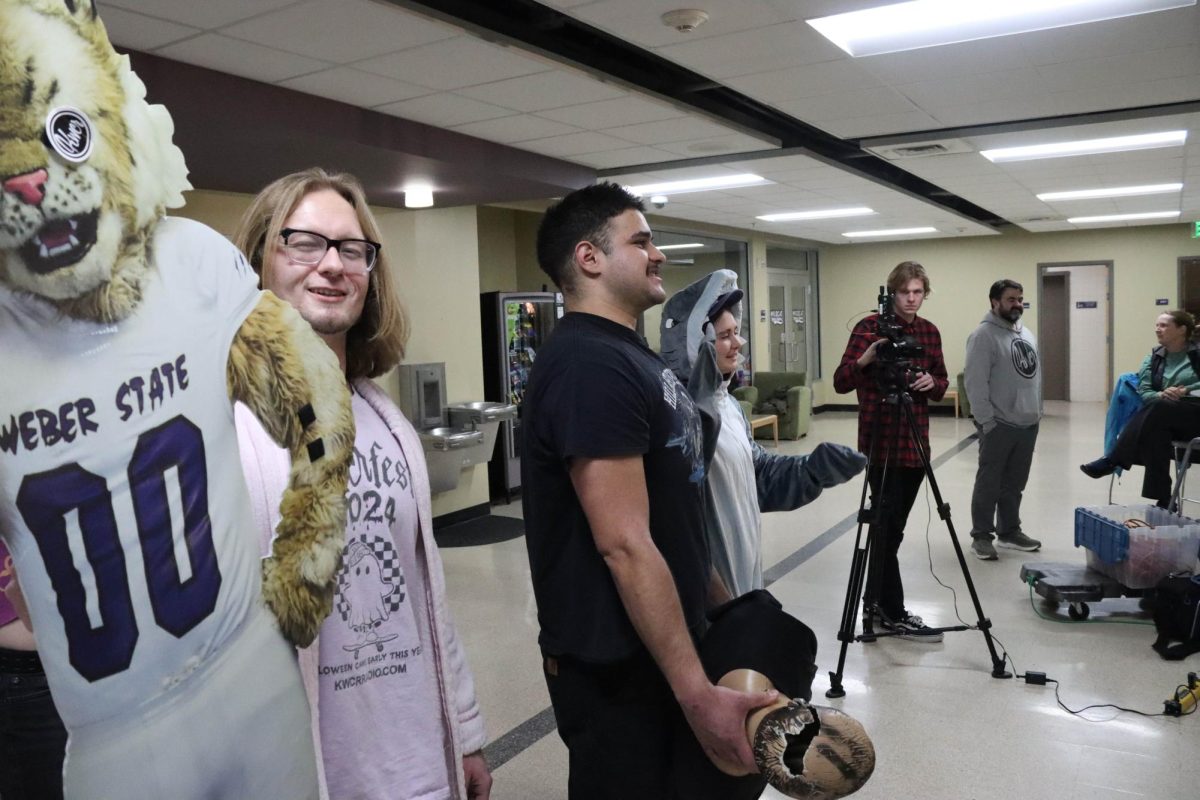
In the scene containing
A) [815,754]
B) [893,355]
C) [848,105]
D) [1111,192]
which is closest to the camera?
[815,754]

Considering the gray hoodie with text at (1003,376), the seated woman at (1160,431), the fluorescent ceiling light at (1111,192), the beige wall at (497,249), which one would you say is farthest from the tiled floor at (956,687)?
the fluorescent ceiling light at (1111,192)

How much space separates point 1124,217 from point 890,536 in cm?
946

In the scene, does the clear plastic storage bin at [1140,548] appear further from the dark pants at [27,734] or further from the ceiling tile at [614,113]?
the dark pants at [27,734]

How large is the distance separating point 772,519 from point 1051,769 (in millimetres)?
3849

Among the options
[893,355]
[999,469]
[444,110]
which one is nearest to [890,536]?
[893,355]

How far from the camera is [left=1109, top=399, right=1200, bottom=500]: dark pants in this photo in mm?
4617

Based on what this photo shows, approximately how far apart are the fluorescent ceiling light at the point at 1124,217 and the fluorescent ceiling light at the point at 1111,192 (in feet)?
6.44

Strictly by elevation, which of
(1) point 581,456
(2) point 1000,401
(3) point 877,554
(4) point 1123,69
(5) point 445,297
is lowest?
(3) point 877,554

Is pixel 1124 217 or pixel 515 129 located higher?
pixel 1124 217

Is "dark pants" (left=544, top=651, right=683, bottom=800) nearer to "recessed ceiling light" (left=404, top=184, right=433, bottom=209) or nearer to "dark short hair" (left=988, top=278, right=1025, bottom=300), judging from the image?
"dark short hair" (left=988, top=278, right=1025, bottom=300)

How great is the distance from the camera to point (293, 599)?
2.74ft

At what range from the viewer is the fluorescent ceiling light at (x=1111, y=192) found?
8.45m

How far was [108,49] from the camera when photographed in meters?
0.75

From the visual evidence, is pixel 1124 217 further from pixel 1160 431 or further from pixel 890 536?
pixel 890 536
